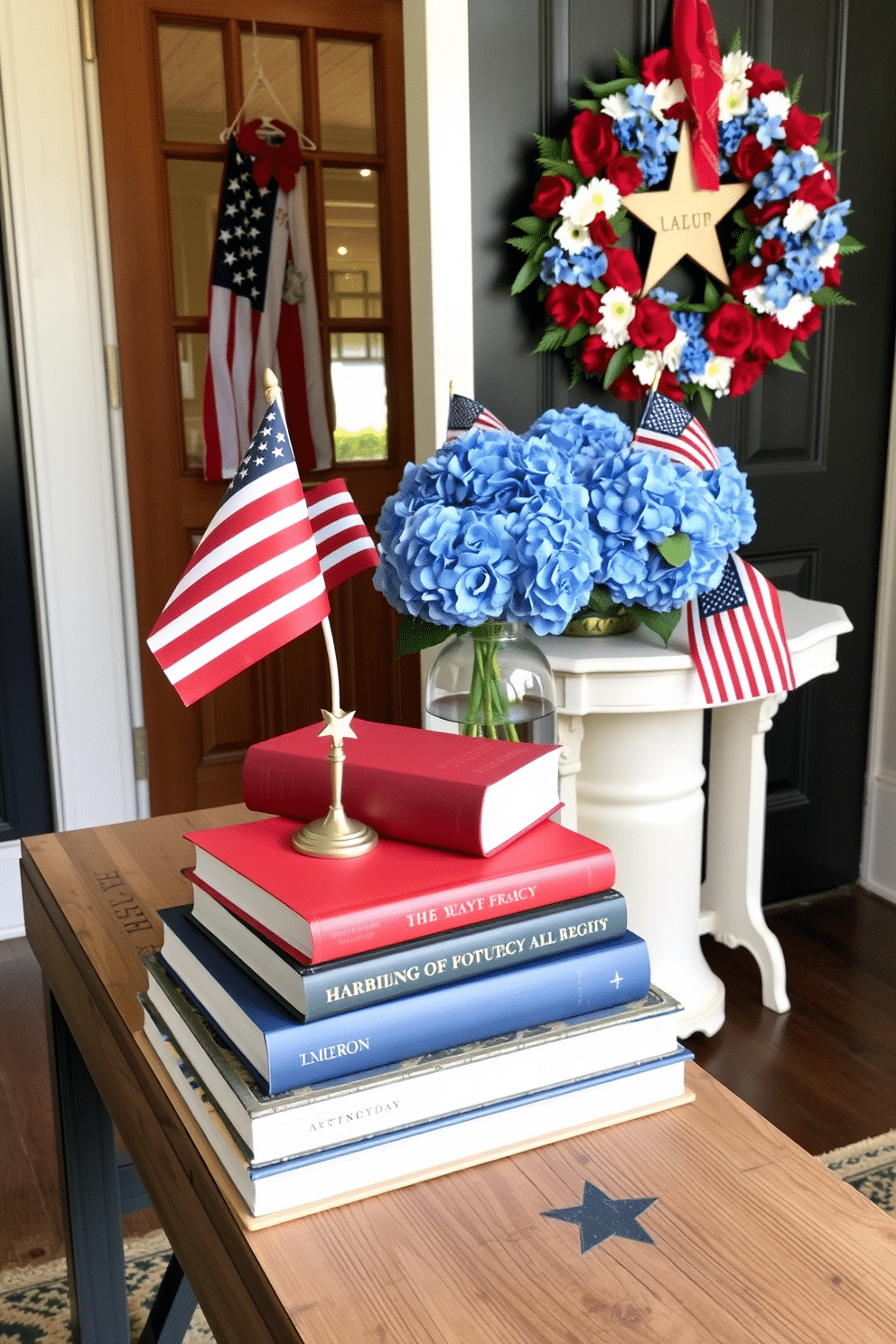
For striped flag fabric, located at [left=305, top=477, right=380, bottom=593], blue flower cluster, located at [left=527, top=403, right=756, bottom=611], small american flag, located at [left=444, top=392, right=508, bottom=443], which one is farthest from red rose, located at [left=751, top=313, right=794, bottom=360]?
striped flag fabric, located at [left=305, top=477, right=380, bottom=593]

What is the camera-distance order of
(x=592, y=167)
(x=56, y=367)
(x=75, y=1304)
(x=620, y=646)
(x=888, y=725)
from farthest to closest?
(x=888, y=725)
(x=56, y=367)
(x=592, y=167)
(x=620, y=646)
(x=75, y=1304)

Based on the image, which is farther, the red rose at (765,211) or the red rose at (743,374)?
the red rose at (743,374)

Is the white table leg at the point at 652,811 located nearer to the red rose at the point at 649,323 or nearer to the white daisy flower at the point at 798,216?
the red rose at the point at 649,323

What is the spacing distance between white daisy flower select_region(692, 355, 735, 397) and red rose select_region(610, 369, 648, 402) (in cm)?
12

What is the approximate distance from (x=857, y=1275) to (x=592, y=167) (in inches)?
78.6

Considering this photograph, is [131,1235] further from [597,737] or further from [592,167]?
[592,167]

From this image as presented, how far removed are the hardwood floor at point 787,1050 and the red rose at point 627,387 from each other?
4.14 ft

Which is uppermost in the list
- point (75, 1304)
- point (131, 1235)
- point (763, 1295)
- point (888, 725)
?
point (763, 1295)

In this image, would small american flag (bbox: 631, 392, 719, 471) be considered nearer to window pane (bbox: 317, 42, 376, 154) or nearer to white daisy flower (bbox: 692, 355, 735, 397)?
white daisy flower (bbox: 692, 355, 735, 397)

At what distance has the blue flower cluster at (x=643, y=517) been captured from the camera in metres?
1.38

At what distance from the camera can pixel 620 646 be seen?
2021 millimetres

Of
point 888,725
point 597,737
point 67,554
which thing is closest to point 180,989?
point 597,737

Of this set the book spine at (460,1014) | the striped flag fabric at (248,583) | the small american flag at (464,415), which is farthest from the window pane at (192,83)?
the book spine at (460,1014)

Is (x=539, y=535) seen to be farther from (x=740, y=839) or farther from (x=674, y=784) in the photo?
(x=740, y=839)
